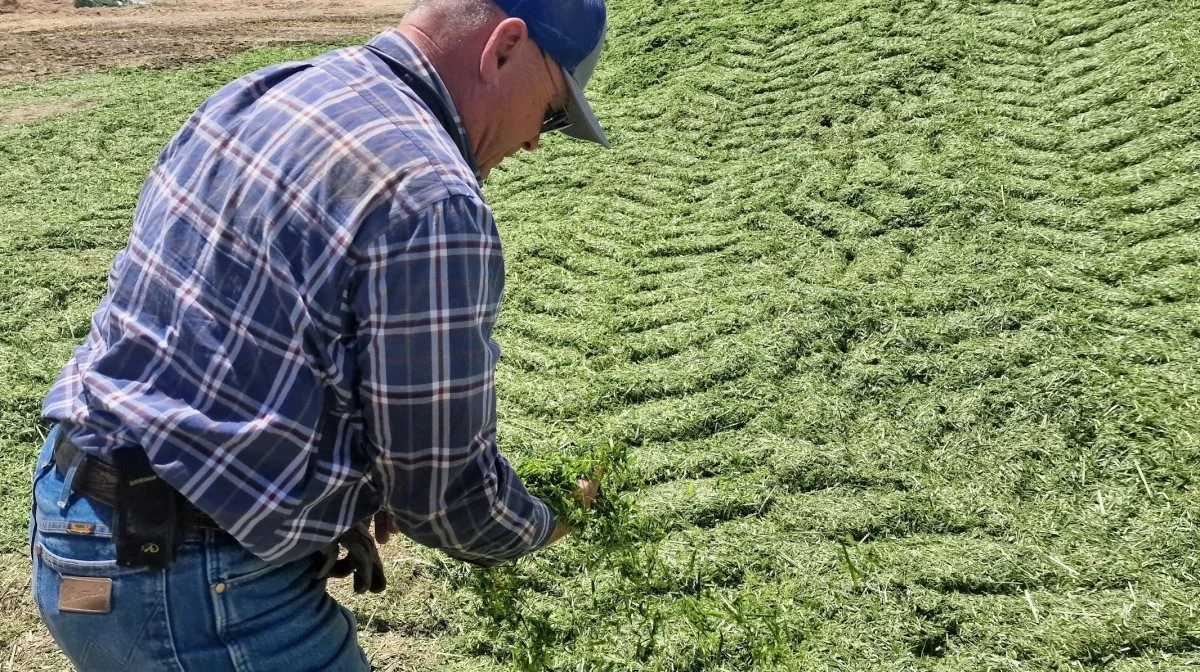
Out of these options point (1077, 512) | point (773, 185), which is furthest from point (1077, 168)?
point (1077, 512)

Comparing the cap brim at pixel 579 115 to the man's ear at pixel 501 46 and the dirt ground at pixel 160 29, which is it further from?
the dirt ground at pixel 160 29

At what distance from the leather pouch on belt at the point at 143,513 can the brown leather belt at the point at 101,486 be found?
0.06ft

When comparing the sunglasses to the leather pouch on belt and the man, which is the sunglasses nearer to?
the man

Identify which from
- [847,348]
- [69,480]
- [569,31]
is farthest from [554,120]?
[847,348]

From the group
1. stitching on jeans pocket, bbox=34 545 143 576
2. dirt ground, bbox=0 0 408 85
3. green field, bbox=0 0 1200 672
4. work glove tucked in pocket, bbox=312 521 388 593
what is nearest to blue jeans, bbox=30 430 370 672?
stitching on jeans pocket, bbox=34 545 143 576

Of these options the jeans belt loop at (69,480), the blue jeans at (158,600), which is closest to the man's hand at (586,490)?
the blue jeans at (158,600)

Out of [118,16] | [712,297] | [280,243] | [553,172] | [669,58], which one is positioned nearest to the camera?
[280,243]

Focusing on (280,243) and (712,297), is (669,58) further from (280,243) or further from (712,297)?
(280,243)

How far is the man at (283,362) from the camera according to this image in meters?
1.30

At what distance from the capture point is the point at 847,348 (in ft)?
12.9

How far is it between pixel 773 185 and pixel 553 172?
1.43 m

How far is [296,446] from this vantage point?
1.34 m

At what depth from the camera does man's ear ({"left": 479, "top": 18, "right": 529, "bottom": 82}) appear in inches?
58.2

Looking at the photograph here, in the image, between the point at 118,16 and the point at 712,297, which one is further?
the point at 118,16
